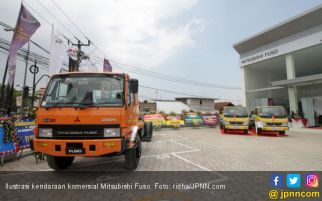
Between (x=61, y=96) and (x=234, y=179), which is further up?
(x=61, y=96)

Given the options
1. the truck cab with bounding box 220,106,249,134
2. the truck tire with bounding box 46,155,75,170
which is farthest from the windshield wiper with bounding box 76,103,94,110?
the truck cab with bounding box 220,106,249,134

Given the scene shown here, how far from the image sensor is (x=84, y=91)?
16.1 ft

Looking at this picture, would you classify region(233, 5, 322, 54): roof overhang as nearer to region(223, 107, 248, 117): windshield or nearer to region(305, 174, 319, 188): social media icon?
region(223, 107, 248, 117): windshield

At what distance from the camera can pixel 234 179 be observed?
4.73 m

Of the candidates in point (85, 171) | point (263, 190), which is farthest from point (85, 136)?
point (263, 190)

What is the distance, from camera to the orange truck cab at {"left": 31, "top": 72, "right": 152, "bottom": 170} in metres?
4.31

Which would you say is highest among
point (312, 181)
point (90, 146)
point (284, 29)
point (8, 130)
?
point (284, 29)

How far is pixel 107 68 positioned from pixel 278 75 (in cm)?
2818

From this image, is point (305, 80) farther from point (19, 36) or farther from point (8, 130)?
point (19, 36)

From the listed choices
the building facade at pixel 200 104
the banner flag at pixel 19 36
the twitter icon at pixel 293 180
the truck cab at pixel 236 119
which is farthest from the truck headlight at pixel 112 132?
the building facade at pixel 200 104

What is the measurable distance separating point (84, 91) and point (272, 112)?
13021 mm

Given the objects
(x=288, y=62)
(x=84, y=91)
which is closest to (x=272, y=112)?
(x=288, y=62)

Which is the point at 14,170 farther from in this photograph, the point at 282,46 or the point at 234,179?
the point at 282,46

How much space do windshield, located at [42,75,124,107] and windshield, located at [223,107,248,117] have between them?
37.0 feet
